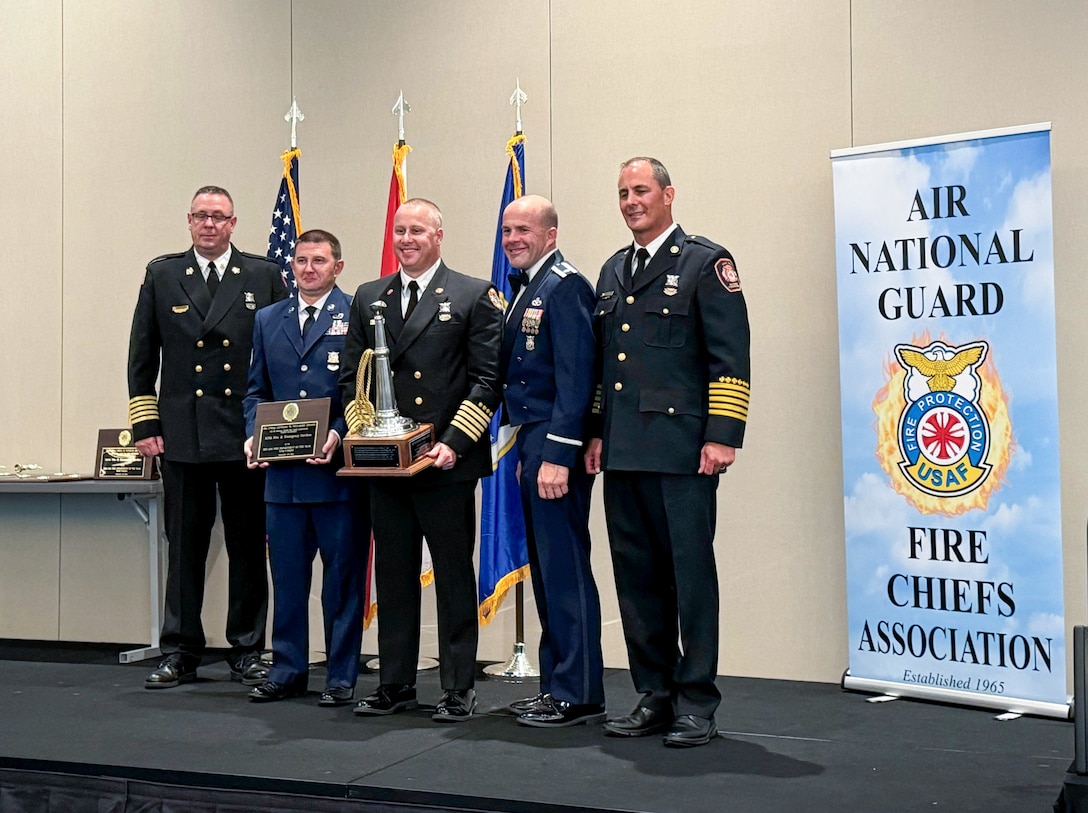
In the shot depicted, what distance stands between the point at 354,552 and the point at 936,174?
2.40 metres

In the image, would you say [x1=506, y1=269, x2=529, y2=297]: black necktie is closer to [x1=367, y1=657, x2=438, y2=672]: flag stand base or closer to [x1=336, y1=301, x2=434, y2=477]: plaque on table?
[x1=336, y1=301, x2=434, y2=477]: plaque on table

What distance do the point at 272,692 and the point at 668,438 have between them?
1.72m

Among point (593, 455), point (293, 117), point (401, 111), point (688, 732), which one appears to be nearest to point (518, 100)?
point (401, 111)

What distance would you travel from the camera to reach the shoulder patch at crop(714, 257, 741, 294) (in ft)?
→ 11.6

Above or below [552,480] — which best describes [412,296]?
above

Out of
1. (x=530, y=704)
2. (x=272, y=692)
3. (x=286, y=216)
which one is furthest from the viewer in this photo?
(x=286, y=216)

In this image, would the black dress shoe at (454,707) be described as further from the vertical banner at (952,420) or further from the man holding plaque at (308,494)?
the vertical banner at (952,420)

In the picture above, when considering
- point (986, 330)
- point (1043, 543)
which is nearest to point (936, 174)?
point (986, 330)

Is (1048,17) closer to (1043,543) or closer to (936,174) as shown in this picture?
(936,174)

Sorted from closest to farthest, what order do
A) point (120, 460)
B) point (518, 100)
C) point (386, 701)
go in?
point (386, 701) < point (518, 100) < point (120, 460)

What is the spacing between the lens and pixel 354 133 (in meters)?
5.69

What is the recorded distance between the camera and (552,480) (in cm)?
363

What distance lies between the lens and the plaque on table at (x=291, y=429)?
160 inches

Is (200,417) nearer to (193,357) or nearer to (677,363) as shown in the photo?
(193,357)
